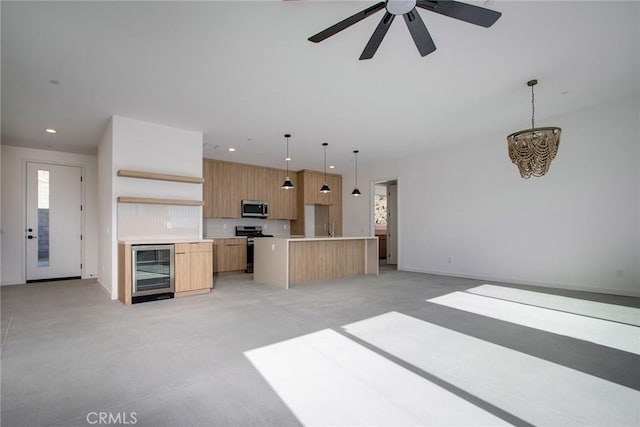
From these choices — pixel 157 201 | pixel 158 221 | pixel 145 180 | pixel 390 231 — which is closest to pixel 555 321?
pixel 157 201

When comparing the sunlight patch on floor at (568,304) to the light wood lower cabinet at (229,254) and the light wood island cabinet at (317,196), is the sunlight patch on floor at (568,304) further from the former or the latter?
the light wood lower cabinet at (229,254)

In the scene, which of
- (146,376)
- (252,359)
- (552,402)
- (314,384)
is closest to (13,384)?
(146,376)

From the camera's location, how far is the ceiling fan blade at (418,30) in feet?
6.68

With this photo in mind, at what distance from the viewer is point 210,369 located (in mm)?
2240

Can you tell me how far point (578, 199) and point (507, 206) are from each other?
3.43ft

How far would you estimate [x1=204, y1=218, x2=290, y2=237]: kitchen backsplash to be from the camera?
25.0ft

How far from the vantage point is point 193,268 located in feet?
15.3

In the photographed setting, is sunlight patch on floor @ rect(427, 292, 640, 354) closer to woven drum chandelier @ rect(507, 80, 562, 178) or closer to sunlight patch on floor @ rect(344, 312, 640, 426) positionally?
sunlight patch on floor @ rect(344, 312, 640, 426)

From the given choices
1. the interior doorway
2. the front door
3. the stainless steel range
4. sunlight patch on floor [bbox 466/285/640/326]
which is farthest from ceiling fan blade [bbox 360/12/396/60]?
the front door

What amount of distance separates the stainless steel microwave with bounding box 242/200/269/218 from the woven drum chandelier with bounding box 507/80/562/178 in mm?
5858

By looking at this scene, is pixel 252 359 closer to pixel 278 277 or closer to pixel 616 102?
pixel 278 277

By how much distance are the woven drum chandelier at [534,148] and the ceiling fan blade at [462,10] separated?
2202 millimetres

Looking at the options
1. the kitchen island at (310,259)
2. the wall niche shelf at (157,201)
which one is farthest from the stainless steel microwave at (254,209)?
the wall niche shelf at (157,201)

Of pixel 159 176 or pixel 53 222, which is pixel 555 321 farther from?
pixel 53 222
